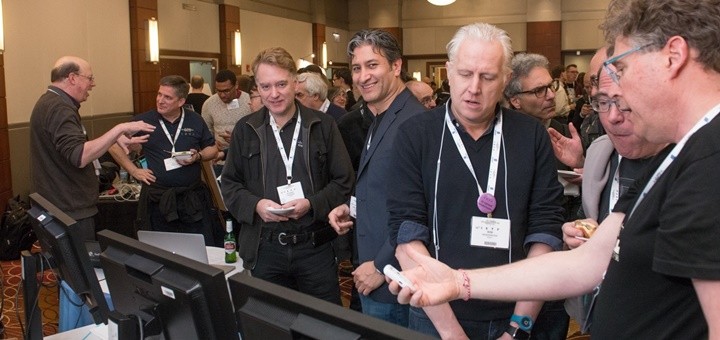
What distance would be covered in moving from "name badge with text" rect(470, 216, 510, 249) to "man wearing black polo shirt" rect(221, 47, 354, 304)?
1.10 metres

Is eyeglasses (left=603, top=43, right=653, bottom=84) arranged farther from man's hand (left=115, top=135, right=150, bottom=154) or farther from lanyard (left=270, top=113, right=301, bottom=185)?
man's hand (left=115, top=135, right=150, bottom=154)

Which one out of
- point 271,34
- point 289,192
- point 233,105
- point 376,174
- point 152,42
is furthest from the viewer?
point 271,34

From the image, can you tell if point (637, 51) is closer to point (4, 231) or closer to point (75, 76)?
point (75, 76)

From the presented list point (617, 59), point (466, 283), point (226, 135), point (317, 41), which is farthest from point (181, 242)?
point (317, 41)

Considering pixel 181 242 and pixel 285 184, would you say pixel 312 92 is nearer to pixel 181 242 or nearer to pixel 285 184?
pixel 285 184

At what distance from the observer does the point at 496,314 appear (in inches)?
76.7

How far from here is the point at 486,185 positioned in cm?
194

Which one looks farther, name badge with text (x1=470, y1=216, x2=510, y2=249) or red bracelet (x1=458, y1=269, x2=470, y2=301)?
name badge with text (x1=470, y1=216, x2=510, y2=249)

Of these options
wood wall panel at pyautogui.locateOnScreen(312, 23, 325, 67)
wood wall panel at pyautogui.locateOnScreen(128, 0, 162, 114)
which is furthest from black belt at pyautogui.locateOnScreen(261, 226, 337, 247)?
wood wall panel at pyautogui.locateOnScreen(312, 23, 325, 67)

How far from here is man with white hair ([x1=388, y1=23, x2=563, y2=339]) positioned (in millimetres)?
1931

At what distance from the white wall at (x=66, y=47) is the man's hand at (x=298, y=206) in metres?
5.18

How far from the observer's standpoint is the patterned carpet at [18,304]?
13.2 feet

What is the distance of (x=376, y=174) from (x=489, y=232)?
0.58 metres

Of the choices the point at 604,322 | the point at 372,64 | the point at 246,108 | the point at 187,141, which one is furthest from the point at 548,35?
the point at 604,322
